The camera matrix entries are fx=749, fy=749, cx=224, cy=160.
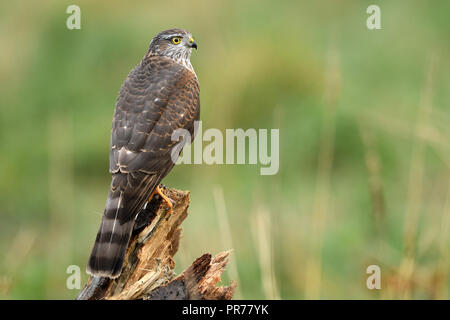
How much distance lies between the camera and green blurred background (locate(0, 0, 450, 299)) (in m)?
6.40

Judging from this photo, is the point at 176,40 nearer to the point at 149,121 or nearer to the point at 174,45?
the point at 174,45

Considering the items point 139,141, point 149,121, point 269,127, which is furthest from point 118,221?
point 269,127

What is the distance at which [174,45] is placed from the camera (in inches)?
251

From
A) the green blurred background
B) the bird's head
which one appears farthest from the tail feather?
the bird's head

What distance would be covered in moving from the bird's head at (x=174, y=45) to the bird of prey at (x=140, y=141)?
0.08m

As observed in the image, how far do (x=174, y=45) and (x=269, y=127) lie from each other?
10.0ft

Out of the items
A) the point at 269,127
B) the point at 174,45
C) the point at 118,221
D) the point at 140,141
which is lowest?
the point at 269,127

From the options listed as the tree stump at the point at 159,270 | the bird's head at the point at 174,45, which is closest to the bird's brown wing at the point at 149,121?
the tree stump at the point at 159,270

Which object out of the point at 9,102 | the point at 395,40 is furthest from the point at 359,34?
the point at 9,102

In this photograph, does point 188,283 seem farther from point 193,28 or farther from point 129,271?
point 193,28

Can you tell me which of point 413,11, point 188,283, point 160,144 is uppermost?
point 413,11
